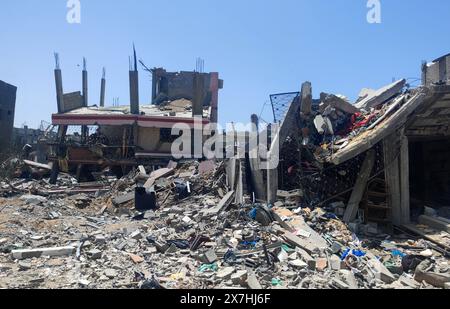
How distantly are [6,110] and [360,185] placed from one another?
66.7ft

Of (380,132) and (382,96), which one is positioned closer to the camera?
(380,132)

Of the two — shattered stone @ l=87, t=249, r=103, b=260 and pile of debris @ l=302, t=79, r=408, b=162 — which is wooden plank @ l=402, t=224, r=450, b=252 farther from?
shattered stone @ l=87, t=249, r=103, b=260

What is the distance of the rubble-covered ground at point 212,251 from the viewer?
592cm

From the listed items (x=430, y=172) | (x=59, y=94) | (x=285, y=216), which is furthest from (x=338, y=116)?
(x=59, y=94)

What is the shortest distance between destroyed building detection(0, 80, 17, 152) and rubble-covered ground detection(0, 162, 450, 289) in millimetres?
12718

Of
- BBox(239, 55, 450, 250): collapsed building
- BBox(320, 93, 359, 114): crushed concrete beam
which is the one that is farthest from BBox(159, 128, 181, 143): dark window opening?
BBox(320, 93, 359, 114): crushed concrete beam

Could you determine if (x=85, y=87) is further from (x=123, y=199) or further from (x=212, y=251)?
(x=212, y=251)

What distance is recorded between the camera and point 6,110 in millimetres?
22469

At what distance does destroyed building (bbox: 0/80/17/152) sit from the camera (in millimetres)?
21953

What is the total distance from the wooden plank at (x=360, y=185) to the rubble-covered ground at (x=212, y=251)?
0.62 meters

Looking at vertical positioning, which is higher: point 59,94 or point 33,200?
point 59,94

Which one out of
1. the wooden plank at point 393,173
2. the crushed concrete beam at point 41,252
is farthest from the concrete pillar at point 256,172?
the crushed concrete beam at point 41,252
